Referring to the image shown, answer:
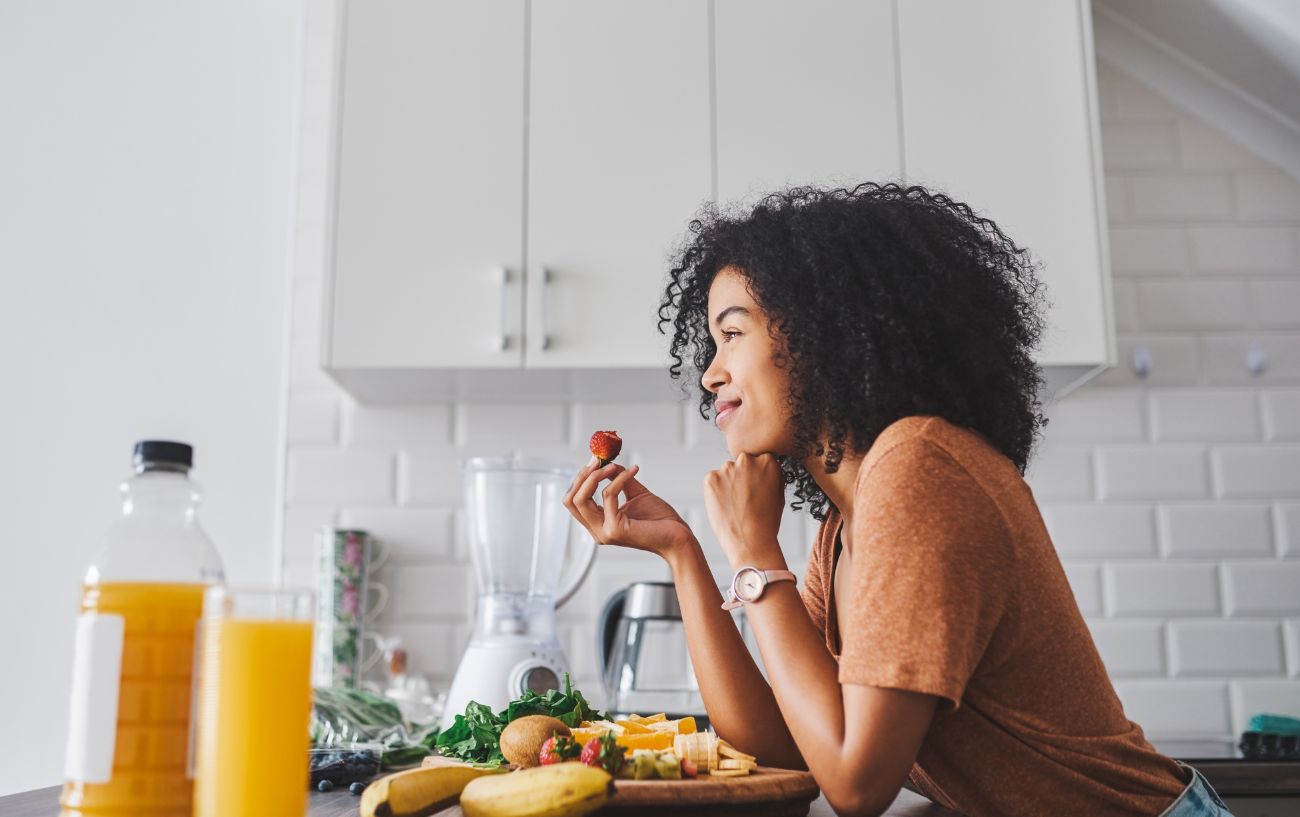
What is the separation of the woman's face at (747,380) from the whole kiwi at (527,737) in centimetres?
42

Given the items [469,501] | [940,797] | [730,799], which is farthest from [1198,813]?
[469,501]

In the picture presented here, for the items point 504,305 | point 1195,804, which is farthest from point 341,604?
point 1195,804

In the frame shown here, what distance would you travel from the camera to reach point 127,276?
2459 millimetres

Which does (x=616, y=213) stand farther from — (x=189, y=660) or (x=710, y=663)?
(x=189, y=660)

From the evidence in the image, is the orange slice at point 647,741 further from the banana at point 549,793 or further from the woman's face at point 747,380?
the woman's face at point 747,380

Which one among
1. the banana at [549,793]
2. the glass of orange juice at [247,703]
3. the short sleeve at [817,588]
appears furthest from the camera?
the short sleeve at [817,588]

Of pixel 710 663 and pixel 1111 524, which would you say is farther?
pixel 1111 524

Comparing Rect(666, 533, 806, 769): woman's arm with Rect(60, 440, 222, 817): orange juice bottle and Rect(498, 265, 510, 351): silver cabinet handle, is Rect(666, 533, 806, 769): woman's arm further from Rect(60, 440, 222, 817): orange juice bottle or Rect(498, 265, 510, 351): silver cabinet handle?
Rect(498, 265, 510, 351): silver cabinet handle

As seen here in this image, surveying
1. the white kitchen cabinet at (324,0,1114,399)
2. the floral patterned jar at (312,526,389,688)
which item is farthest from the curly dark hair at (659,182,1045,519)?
the floral patterned jar at (312,526,389,688)

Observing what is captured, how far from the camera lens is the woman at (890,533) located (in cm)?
96

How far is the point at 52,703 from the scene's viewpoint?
229 cm

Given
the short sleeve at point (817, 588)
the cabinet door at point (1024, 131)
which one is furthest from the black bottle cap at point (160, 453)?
the cabinet door at point (1024, 131)

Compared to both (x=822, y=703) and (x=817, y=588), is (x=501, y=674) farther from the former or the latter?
(x=822, y=703)

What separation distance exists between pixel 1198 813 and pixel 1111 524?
1449 mm
